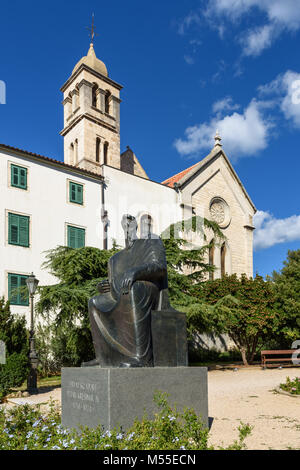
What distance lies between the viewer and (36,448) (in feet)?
13.2

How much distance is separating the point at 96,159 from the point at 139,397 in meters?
23.5

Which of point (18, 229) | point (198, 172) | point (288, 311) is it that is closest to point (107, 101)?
point (198, 172)

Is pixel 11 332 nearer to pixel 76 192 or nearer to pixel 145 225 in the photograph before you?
pixel 76 192

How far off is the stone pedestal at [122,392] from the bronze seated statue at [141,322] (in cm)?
22

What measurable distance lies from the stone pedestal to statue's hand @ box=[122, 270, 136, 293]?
1.04 meters

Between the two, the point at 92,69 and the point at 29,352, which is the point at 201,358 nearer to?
the point at 29,352

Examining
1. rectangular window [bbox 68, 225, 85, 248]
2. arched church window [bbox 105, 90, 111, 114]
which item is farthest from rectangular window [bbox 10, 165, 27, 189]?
arched church window [bbox 105, 90, 111, 114]

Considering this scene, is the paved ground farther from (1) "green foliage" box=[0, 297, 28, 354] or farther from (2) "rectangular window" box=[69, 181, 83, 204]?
(2) "rectangular window" box=[69, 181, 83, 204]

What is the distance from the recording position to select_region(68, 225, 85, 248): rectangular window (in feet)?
70.6

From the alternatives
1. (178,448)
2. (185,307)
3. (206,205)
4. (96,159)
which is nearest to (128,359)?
(178,448)

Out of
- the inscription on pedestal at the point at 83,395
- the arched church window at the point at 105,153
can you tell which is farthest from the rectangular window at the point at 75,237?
the inscription on pedestal at the point at 83,395

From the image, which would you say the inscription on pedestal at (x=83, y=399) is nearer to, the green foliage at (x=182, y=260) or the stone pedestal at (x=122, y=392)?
the stone pedestal at (x=122, y=392)

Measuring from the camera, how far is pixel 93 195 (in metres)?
22.9

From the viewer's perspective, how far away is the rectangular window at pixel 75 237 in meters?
21.5
